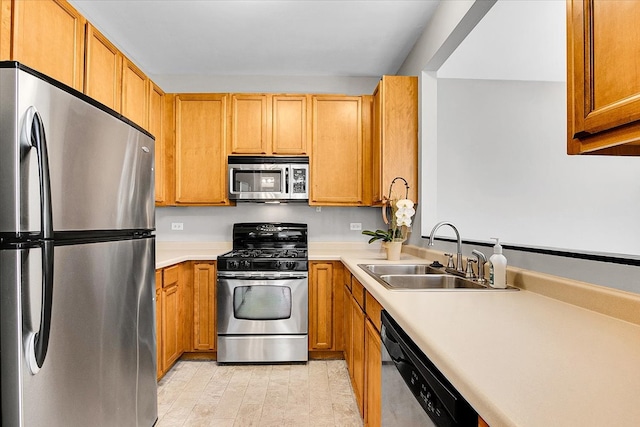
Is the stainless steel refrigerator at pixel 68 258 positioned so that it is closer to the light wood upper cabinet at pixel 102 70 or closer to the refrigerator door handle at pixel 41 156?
the refrigerator door handle at pixel 41 156

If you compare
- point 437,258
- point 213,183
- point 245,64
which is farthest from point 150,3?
point 437,258

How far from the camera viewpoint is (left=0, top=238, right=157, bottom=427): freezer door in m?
1.14

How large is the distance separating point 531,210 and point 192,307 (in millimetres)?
3148

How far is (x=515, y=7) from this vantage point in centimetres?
257

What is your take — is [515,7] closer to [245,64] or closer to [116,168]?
[245,64]

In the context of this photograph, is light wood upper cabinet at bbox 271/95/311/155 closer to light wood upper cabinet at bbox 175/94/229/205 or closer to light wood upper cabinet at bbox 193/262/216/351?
light wood upper cabinet at bbox 175/94/229/205

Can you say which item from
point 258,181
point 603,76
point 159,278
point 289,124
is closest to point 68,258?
point 159,278

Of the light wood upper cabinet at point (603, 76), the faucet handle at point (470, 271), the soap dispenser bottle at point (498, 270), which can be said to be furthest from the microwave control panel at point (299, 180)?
the light wood upper cabinet at point (603, 76)

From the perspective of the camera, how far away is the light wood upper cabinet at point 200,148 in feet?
12.2

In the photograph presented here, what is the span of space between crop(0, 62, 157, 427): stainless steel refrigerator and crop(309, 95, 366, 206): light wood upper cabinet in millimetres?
1991

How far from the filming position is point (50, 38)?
1.91 m

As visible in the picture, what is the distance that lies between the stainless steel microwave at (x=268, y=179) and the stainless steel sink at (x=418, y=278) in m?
1.35

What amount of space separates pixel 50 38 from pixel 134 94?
108cm

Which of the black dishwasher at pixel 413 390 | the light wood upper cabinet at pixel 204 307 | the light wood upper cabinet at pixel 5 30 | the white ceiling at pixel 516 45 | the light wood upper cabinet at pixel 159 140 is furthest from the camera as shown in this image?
the light wood upper cabinet at pixel 159 140
